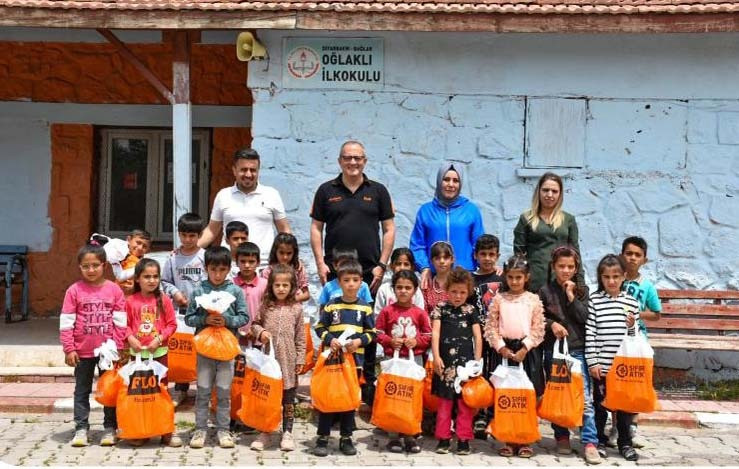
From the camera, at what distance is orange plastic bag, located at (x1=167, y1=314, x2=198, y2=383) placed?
5949mm

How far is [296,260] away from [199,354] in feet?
2.98

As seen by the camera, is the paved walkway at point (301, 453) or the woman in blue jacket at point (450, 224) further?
the woman in blue jacket at point (450, 224)

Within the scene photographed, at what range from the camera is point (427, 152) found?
7.55m

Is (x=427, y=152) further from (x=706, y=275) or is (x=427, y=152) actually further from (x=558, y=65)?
(x=706, y=275)

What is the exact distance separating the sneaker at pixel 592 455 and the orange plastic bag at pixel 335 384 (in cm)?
139

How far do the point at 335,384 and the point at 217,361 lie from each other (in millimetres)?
771

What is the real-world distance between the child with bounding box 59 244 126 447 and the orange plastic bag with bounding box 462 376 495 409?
2.12 meters

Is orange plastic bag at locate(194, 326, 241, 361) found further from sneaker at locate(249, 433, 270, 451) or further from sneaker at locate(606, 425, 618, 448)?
sneaker at locate(606, 425, 618, 448)

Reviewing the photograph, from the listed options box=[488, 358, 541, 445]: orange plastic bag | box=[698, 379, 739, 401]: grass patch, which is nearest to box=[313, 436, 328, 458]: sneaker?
box=[488, 358, 541, 445]: orange plastic bag

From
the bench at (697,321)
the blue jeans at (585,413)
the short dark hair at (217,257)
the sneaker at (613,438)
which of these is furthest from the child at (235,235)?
the bench at (697,321)

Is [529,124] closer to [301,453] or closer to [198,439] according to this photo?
[301,453]

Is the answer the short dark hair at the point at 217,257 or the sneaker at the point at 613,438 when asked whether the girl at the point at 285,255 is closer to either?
the short dark hair at the point at 217,257

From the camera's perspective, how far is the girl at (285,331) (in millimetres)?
5340

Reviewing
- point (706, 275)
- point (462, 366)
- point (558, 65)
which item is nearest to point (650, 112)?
point (558, 65)
